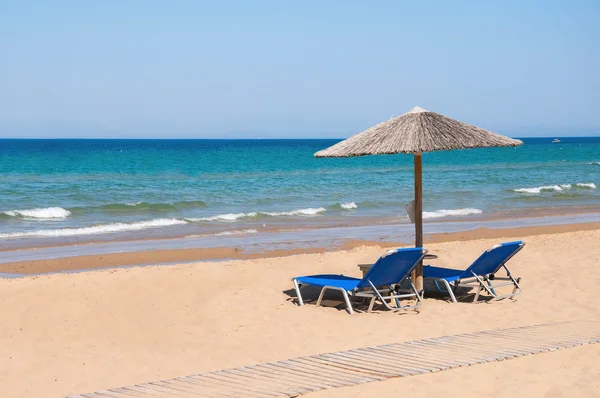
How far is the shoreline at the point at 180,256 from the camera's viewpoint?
467 inches

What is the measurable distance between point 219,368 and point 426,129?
367 cm

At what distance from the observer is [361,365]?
5.66 meters

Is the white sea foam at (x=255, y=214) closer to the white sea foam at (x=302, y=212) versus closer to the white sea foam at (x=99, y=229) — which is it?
the white sea foam at (x=302, y=212)

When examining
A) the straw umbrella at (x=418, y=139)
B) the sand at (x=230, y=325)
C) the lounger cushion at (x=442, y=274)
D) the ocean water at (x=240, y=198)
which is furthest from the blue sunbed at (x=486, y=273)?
the ocean water at (x=240, y=198)

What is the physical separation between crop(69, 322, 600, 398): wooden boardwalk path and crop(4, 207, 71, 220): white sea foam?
50.2 ft

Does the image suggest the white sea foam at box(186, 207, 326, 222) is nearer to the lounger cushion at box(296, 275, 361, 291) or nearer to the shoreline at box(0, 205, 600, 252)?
the shoreline at box(0, 205, 600, 252)

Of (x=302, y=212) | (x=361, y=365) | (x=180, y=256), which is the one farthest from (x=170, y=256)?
(x=302, y=212)

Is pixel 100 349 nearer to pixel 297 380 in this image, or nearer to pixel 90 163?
pixel 297 380

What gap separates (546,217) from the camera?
18922 mm

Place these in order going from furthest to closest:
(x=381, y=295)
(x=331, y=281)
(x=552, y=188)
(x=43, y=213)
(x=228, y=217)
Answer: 1. (x=552, y=188)
2. (x=43, y=213)
3. (x=228, y=217)
4. (x=331, y=281)
5. (x=381, y=295)

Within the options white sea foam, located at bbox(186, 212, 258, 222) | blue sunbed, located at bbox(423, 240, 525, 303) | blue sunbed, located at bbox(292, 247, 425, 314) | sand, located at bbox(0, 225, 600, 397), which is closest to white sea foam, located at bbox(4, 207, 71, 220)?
white sea foam, located at bbox(186, 212, 258, 222)

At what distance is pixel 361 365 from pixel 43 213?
16454 mm

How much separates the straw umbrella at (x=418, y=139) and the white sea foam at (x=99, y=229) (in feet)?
31.4

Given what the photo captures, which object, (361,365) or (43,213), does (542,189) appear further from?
(361,365)
